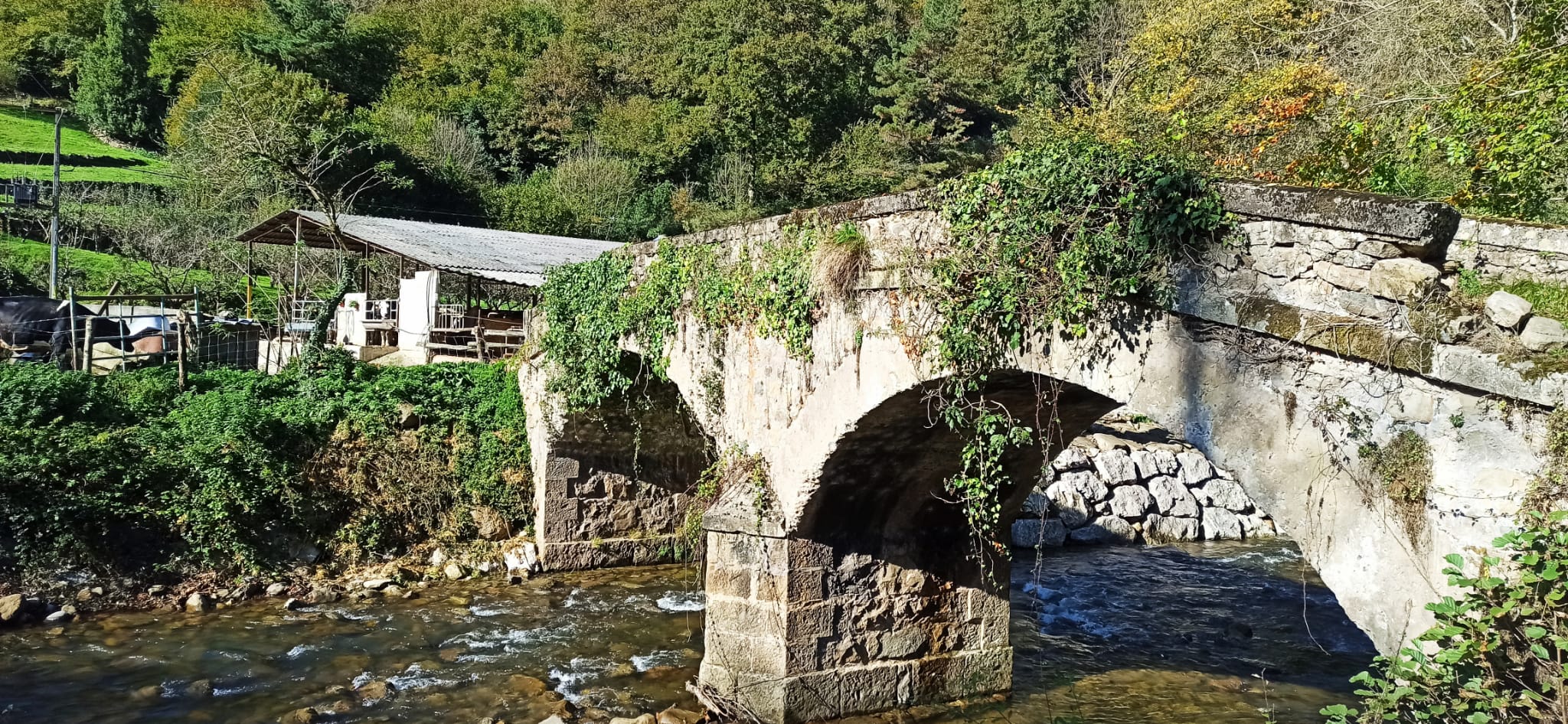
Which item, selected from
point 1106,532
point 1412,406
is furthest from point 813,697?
point 1106,532

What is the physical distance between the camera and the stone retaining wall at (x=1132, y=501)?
42.2ft

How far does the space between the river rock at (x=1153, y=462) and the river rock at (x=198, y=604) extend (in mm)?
10908

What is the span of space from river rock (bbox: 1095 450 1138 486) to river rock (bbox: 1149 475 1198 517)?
0.96 feet

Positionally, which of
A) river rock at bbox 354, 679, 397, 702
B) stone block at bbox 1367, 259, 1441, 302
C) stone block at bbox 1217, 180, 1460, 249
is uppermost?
stone block at bbox 1217, 180, 1460, 249

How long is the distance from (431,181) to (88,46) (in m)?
16.5

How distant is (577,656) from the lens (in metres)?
8.68

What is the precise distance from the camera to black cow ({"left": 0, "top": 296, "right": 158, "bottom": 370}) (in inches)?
573

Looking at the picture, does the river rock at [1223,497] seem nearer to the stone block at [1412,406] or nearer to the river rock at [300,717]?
the river rock at [300,717]

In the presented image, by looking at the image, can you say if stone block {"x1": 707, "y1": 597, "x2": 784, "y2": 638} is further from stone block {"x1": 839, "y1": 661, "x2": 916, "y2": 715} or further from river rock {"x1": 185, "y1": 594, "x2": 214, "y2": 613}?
river rock {"x1": 185, "y1": 594, "x2": 214, "y2": 613}

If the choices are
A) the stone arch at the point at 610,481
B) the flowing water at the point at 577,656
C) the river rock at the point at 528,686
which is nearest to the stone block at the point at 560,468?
the stone arch at the point at 610,481

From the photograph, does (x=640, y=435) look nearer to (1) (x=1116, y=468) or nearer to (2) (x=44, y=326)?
(1) (x=1116, y=468)

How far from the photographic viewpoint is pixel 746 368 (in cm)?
718

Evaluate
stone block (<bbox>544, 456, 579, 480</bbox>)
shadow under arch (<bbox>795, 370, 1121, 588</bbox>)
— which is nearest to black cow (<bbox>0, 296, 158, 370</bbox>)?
stone block (<bbox>544, 456, 579, 480</bbox>)

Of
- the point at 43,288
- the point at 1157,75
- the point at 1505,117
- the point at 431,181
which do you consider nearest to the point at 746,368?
the point at 1505,117
